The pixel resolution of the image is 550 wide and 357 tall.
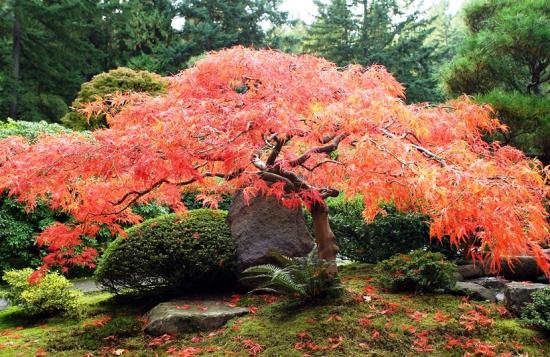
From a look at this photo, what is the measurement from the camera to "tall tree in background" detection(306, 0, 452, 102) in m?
19.0

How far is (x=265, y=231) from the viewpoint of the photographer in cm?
560

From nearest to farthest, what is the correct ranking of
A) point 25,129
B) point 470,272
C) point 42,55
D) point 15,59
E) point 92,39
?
1. point 470,272
2. point 25,129
3. point 15,59
4. point 42,55
5. point 92,39

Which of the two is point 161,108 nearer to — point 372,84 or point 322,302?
point 372,84

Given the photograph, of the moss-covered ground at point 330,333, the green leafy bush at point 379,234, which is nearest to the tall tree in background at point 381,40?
the green leafy bush at point 379,234

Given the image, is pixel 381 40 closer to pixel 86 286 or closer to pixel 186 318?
pixel 86 286

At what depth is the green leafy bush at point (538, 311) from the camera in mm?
3928

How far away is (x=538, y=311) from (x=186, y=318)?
3.29 metres

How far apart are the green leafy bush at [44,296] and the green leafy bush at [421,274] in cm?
370

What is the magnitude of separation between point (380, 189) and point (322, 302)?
1.46 metres

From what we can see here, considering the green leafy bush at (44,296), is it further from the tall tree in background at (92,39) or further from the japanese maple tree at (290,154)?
the tall tree in background at (92,39)

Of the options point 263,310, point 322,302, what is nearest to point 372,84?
point 322,302

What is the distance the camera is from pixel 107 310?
5578 millimetres

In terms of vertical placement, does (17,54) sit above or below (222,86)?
above

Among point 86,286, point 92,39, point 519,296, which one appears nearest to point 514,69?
point 519,296
